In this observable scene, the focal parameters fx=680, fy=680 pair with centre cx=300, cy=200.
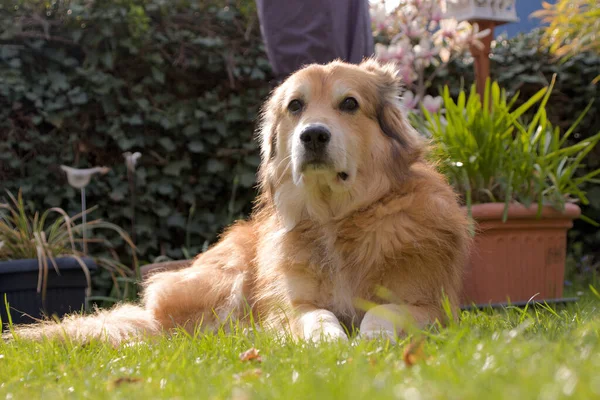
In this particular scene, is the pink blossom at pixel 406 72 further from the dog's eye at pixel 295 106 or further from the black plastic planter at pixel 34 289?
the black plastic planter at pixel 34 289

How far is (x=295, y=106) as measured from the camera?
3209 millimetres

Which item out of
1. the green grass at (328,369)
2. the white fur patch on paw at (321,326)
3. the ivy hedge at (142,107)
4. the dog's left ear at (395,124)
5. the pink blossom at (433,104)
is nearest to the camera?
the green grass at (328,369)

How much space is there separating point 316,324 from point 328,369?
86 centimetres

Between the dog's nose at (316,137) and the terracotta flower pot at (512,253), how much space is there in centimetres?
138

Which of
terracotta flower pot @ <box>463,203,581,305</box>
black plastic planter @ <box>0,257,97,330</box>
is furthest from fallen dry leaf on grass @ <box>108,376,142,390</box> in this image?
terracotta flower pot @ <box>463,203,581,305</box>

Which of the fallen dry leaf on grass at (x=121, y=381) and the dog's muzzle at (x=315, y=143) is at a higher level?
the dog's muzzle at (x=315, y=143)

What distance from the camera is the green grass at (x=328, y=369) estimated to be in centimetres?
133

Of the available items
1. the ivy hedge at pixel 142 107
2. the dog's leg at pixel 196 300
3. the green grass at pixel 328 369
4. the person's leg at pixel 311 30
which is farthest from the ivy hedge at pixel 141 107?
the green grass at pixel 328 369

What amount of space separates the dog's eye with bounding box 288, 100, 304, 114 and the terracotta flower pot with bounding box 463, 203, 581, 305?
4.37ft

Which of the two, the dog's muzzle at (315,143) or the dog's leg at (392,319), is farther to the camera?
the dog's muzzle at (315,143)

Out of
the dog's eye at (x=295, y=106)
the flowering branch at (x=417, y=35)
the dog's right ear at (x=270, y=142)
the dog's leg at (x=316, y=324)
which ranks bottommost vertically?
the dog's leg at (x=316, y=324)

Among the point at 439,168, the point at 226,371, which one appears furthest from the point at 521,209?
the point at 226,371

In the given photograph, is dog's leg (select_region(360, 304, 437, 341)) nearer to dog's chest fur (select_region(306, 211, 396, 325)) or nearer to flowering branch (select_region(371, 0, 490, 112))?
dog's chest fur (select_region(306, 211, 396, 325))

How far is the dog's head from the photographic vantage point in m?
2.97
